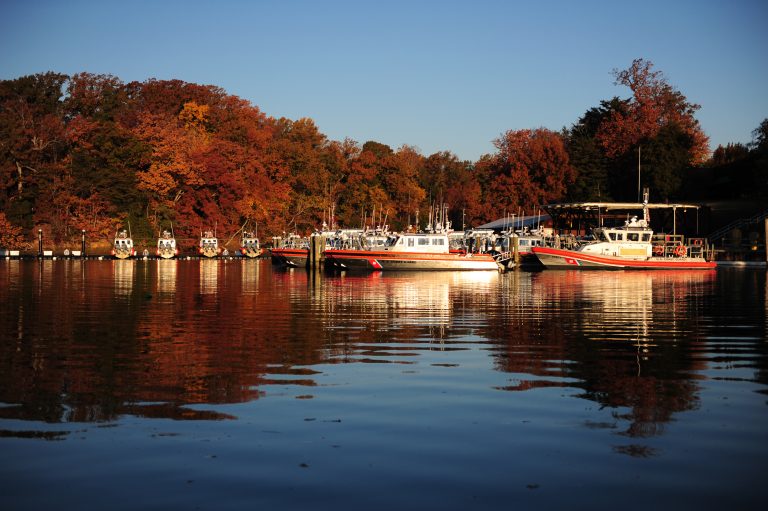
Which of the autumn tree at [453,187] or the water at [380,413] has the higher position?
the autumn tree at [453,187]

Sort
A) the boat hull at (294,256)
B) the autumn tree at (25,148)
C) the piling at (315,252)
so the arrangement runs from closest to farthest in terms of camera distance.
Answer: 1. the piling at (315,252)
2. the boat hull at (294,256)
3. the autumn tree at (25,148)

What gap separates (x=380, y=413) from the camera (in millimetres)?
12219

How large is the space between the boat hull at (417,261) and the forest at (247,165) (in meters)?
34.2

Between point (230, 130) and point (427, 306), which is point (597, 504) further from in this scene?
point (230, 130)

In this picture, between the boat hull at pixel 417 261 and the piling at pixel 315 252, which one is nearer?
the boat hull at pixel 417 261

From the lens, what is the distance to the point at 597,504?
8375mm

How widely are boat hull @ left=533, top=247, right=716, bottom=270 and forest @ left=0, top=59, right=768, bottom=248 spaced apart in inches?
696

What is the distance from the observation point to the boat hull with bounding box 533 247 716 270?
70.1 meters

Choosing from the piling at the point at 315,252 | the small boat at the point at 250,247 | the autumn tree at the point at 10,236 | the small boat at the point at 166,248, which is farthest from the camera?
the small boat at the point at 250,247

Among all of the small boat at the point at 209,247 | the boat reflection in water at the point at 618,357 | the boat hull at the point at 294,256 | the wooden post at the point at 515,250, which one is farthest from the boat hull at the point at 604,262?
the small boat at the point at 209,247

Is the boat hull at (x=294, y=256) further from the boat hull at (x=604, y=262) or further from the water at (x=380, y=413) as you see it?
the water at (x=380, y=413)

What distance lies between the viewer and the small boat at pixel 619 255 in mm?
70188

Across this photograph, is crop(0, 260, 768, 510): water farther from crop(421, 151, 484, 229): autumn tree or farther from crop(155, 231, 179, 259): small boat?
crop(421, 151, 484, 229): autumn tree

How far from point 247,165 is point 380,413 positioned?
93.2m
